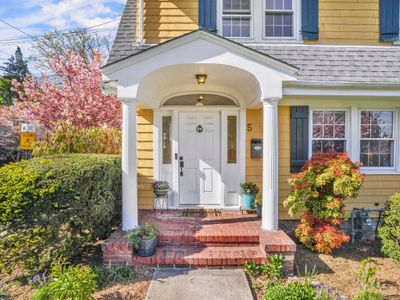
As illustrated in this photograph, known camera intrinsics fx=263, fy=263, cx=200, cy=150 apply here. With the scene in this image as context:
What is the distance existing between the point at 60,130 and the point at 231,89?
4665 millimetres

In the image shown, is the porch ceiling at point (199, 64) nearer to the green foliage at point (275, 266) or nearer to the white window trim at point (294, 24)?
the white window trim at point (294, 24)

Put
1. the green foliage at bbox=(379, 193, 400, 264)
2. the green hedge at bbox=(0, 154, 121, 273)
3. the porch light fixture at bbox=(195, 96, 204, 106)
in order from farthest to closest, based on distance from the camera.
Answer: the porch light fixture at bbox=(195, 96, 204, 106) < the green foliage at bbox=(379, 193, 400, 264) < the green hedge at bbox=(0, 154, 121, 273)

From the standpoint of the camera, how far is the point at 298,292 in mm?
2955

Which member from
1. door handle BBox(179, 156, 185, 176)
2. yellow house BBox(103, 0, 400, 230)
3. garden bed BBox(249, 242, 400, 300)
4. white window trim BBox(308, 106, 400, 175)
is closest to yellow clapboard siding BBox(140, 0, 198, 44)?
yellow house BBox(103, 0, 400, 230)

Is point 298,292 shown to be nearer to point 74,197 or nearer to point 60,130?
point 74,197

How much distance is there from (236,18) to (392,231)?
5269mm

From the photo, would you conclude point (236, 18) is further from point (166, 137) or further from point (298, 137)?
point (166, 137)

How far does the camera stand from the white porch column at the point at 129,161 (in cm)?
450

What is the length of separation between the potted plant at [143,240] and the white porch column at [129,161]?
0.44 meters

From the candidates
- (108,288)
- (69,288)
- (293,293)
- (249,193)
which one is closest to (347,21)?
(249,193)

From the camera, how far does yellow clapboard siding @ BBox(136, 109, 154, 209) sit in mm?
6164

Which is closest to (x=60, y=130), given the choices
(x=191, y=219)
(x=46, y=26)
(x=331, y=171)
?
(x=191, y=219)

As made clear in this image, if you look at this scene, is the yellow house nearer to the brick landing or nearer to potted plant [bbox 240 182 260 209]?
potted plant [bbox 240 182 260 209]

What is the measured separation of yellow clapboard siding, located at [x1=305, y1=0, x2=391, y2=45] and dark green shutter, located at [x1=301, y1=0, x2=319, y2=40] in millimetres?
134
